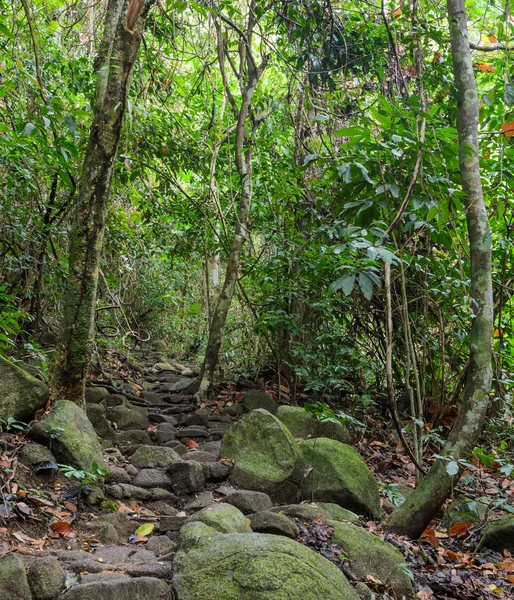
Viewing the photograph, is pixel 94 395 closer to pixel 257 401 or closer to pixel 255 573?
pixel 257 401

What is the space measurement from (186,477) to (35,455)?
3.46 feet

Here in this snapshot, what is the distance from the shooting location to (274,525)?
10.0 ft

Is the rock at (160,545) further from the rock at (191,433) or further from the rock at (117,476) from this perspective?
the rock at (191,433)

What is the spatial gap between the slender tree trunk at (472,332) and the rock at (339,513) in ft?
0.94

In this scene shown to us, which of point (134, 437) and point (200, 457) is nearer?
point (200, 457)

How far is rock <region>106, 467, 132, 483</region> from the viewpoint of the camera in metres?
3.78

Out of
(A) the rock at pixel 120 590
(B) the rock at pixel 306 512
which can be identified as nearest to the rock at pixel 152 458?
(B) the rock at pixel 306 512

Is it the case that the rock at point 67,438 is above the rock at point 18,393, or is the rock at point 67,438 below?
below

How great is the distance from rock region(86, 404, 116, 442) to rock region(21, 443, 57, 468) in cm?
114

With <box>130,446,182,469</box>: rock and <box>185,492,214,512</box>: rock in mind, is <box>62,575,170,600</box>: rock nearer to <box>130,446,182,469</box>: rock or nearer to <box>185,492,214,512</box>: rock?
<box>185,492,214,512</box>: rock

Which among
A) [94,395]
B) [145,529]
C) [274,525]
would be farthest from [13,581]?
[94,395]

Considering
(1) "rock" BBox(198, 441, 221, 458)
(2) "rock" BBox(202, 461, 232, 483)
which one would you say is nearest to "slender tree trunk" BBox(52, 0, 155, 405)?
(2) "rock" BBox(202, 461, 232, 483)

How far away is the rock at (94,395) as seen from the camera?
5670 millimetres

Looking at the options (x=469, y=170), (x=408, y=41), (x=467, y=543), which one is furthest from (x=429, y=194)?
(x=467, y=543)
